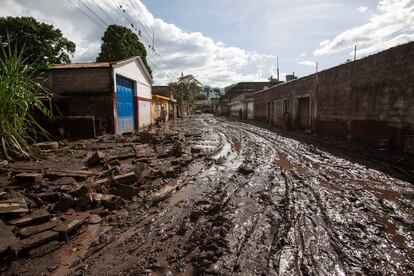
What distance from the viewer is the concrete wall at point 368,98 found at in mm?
8281

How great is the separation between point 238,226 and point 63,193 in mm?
3298

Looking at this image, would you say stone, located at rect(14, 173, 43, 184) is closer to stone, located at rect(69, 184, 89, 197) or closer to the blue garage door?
stone, located at rect(69, 184, 89, 197)

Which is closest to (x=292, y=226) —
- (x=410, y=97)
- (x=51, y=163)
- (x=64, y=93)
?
(x=51, y=163)

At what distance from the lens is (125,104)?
16.8 m

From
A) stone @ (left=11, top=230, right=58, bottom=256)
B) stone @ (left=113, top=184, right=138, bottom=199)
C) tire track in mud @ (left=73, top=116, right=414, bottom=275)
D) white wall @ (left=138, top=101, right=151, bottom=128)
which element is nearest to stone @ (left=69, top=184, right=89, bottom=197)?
stone @ (left=113, top=184, right=138, bottom=199)

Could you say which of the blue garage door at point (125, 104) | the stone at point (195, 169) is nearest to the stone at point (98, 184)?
the stone at point (195, 169)

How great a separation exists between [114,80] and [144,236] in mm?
12753

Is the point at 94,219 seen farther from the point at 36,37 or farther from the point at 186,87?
the point at 186,87

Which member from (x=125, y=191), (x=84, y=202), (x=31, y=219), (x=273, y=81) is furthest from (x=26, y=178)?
(x=273, y=81)

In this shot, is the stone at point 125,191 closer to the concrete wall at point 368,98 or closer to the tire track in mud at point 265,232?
the tire track in mud at point 265,232

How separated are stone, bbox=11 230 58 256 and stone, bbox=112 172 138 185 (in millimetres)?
1979

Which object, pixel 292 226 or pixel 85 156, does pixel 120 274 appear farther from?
pixel 85 156

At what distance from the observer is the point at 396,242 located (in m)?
3.21

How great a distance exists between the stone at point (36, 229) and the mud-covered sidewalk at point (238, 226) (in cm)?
13
